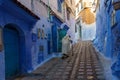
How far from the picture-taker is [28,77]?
8984 millimetres

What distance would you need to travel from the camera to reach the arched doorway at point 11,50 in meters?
8.53

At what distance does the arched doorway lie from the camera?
28.0 feet

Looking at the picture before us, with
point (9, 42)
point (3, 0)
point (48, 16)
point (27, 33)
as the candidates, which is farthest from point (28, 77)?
point (48, 16)

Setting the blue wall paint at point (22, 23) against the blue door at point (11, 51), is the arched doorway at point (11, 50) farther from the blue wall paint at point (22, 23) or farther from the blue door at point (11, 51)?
the blue wall paint at point (22, 23)

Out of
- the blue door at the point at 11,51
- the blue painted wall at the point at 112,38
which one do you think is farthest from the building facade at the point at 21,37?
the blue painted wall at the point at 112,38

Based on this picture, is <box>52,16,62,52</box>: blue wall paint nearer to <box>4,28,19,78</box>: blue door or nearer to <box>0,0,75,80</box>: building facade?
<box>0,0,75,80</box>: building facade

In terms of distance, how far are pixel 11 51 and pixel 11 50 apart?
0.14 feet

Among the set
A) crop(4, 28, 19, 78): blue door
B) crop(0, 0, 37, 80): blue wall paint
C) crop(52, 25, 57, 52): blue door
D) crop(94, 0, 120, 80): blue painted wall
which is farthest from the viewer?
crop(52, 25, 57, 52): blue door

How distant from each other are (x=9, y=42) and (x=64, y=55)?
7.64m

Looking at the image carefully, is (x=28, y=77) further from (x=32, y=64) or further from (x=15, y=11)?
(x=15, y=11)

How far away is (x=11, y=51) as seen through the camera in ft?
29.6

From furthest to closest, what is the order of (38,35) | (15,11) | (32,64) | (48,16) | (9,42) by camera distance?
(48,16)
(38,35)
(32,64)
(9,42)
(15,11)

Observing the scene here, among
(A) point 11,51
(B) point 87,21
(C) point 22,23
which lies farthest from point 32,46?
(B) point 87,21

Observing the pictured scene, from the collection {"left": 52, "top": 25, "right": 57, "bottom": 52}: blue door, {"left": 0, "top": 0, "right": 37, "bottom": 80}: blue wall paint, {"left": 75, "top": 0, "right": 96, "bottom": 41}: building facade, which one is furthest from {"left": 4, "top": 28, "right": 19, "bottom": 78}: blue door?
{"left": 75, "top": 0, "right": 96, "bottom": 41}: building facade
